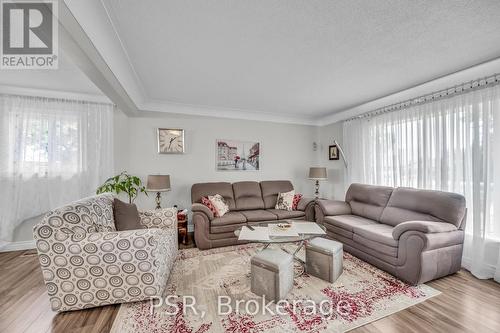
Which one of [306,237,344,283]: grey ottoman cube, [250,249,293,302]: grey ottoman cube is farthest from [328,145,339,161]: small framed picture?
[250,249,293,302]: grey ottoman cube

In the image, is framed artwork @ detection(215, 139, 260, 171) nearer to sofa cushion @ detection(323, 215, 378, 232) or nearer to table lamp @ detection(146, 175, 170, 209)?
table lamp @ detection(146, 175, 170, 209)

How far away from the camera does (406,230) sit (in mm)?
2260

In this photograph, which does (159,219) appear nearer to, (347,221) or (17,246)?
(17,246)

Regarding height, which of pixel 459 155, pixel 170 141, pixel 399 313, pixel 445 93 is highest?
pixel 445 93

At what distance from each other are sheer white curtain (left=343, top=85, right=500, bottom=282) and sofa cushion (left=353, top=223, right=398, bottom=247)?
3.03 ft

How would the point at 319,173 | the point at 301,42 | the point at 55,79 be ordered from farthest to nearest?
the point at 319,173 < the point at 55,79 < the point at 301,42

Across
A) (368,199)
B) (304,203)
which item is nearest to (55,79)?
(304,203)

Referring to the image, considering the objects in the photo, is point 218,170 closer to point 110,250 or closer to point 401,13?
point 110,250

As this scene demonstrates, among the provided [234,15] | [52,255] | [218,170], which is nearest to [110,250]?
[52,255]

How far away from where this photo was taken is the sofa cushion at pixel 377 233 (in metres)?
2.40

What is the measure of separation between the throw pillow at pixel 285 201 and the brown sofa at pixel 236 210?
15cm

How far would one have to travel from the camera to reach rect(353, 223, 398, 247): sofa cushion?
2.40m

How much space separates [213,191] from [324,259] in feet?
7.41

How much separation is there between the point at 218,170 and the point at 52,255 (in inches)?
113
